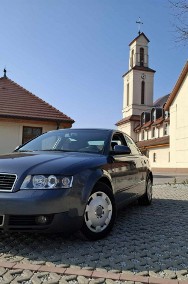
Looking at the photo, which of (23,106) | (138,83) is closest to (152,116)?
(138,83)

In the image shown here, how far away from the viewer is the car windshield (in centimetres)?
500

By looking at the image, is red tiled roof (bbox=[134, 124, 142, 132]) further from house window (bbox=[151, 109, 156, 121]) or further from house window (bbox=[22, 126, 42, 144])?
house window (bbox=[22, 126, 42, 144])

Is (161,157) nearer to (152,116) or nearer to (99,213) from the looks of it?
(152,116)

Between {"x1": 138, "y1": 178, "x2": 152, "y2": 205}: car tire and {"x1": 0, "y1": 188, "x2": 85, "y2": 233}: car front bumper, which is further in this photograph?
{"x1": 138, "y1": 178, "x2": 152, "y2": 205}: car tire

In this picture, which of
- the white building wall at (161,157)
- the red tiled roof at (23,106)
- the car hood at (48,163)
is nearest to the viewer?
the car hood at (48,163)

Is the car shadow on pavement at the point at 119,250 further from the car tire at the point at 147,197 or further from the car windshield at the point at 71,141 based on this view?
the car tire at the point at 147,197

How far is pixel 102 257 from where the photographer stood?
3521mm

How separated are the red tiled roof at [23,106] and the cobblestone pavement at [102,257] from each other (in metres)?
13.5

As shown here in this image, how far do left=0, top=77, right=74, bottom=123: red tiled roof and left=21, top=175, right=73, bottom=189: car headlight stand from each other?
14.2 meters

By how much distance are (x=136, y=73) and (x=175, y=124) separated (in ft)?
97.7

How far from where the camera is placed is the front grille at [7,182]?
11.8 feet

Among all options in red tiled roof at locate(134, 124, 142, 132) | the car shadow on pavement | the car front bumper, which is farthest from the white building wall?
the car front bumper

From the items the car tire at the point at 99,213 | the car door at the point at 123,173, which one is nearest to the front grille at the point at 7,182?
the car tire at the point at 99,213

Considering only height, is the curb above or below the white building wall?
below
